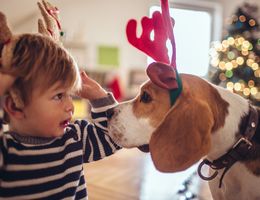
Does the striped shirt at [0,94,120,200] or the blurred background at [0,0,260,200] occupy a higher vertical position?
the striped shirt at [0,94,120,200]

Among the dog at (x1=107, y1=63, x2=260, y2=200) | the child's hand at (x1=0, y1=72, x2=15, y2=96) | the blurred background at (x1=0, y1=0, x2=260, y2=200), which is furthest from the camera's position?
the blurred background at (x1=0, y1=0, x2=260, y2=200)

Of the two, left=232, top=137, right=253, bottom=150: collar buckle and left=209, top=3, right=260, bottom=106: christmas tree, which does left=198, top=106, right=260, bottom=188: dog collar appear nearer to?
left=232, top=137, right=253, bottom=150: collar buckle

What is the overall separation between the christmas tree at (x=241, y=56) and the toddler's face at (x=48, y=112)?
252 cm

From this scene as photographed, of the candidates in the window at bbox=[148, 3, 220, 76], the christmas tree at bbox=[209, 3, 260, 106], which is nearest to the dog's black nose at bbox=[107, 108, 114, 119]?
the christmas tree at bbox=[209, 3, 260, 106]

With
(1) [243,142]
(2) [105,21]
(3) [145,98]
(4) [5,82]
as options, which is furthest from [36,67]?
(2) [105,21]

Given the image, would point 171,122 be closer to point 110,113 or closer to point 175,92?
point 175,92

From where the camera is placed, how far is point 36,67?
0.91 m

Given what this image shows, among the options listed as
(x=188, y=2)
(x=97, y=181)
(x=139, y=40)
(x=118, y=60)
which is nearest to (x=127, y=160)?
(x=97, y=181)

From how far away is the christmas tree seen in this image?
3.21m

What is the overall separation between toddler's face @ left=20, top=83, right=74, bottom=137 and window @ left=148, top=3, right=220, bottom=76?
490 centimetres

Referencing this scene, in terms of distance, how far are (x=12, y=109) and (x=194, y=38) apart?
535cm

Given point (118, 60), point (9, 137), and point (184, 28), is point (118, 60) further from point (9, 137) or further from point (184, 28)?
point (9, 137)

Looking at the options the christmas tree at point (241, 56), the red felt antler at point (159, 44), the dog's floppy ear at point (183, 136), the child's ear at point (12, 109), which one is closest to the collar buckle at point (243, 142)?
the dog's floppy ear at point (183, 136)

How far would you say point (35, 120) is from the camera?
931 millimetres
